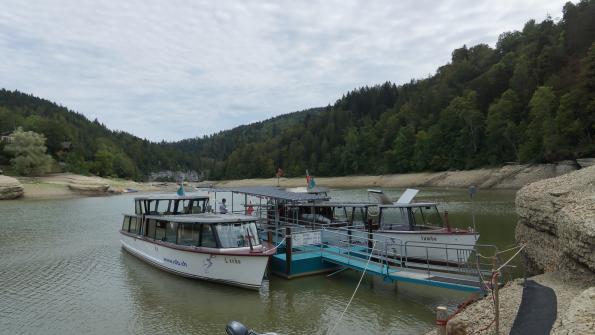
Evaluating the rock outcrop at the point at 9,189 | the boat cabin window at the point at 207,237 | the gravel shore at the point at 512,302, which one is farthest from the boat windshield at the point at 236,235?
the rock outcrop at the point at 9,189

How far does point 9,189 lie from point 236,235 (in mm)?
70175

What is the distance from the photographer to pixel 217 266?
16906mm

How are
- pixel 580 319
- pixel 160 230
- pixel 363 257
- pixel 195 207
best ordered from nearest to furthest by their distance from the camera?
pixel 580 319, pixel 363 257, pixel 160 230, pixel 195 207

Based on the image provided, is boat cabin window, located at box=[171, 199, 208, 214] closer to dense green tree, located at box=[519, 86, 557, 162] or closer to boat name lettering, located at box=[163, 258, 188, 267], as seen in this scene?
boat name lettering, located at box=[163, 258, 188, 267]

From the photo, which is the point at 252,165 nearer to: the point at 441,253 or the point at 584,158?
the point at 584,158

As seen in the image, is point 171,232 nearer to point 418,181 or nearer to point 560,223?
point 560,223

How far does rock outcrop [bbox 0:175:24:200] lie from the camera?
227ft

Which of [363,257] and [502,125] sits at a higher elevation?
[502,125]

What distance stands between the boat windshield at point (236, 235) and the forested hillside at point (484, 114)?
185ft

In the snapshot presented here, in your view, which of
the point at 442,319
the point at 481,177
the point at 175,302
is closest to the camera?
the point at 442,319

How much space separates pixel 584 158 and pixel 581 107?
27.8ft

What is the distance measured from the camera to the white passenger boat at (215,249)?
16.3 meters

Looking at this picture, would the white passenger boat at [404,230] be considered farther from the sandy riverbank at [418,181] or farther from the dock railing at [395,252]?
the sandy riverbank at [418,181]

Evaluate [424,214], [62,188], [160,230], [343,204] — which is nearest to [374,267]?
[424,214]
